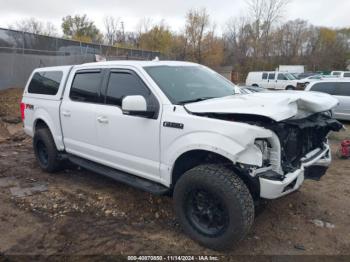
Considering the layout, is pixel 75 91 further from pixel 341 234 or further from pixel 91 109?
pixel 341 234

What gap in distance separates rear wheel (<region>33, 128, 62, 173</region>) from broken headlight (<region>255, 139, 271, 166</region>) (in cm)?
369

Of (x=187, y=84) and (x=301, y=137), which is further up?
(x=187, y=84)

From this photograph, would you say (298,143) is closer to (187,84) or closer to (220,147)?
(220,147)

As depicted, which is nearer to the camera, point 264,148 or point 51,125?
point 264,148

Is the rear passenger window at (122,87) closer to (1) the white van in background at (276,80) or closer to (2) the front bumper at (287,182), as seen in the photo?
(2) the front bumper at (287,182)

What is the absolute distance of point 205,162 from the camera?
3670 millimetres

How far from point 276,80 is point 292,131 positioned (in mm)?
26531

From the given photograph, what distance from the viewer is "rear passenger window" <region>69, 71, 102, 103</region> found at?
15.4ft

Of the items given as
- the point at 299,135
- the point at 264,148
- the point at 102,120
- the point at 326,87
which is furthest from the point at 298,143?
the point at 326,87

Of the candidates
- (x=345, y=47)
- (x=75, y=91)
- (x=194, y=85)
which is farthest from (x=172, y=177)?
(x=345, y=47)

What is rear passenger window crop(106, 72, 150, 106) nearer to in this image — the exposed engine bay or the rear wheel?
the exposed engine bay

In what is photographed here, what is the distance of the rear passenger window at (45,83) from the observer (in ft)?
18.1

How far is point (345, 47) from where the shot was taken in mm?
63156

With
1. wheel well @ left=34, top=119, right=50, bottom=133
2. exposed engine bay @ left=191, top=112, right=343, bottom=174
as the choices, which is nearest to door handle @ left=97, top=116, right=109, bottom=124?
exposed engine bay @ left=191, top=112, right=343, bottom=174
